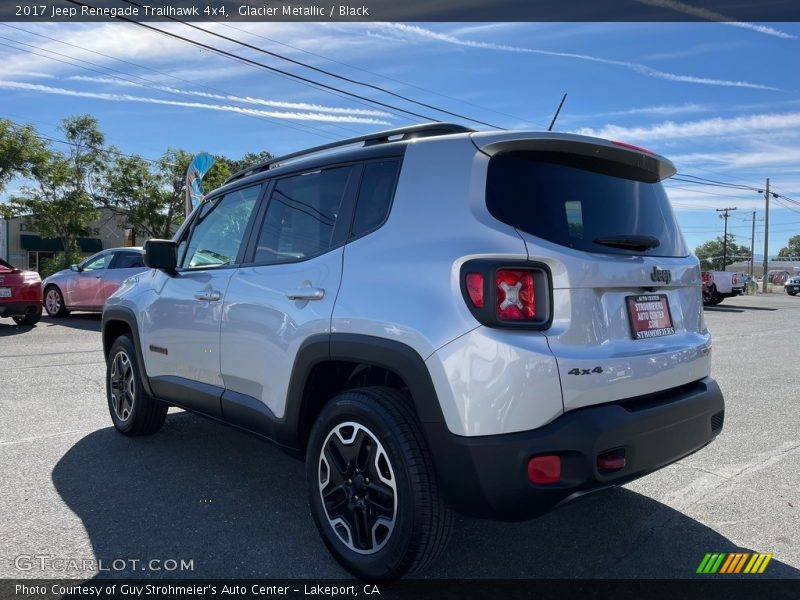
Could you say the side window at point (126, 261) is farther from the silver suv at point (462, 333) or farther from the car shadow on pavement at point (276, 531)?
the silver suv at point (462, 333)

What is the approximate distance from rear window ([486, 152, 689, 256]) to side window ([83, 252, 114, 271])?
12.7 m

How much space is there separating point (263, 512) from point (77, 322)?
1214 cm

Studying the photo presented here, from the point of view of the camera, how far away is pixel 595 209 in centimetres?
292

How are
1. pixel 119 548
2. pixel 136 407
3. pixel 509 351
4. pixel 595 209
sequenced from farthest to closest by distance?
1. pixel 136 407
2. pixel 119 548
3. pixel 595 209
4. pixel 509 351

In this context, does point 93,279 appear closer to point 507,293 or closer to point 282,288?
point 282,288

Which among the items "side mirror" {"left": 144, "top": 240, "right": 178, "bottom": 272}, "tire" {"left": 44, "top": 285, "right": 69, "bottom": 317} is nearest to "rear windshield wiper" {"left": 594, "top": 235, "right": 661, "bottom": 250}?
"side mirror" {"left": 144, "top": 240, "right": 178, "bottom": 272}

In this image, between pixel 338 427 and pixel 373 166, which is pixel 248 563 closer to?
pixel 338 427

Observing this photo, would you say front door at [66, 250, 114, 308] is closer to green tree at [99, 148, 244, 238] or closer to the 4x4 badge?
the 4x4 badge

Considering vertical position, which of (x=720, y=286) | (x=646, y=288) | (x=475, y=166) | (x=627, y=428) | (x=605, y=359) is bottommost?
(x=720, y=286)

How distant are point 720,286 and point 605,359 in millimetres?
24073

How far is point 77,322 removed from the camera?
14.0m

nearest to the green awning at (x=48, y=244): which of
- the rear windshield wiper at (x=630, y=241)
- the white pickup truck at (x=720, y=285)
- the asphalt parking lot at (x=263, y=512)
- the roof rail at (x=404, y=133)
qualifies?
the white pickup truck at (x=720, y=285)

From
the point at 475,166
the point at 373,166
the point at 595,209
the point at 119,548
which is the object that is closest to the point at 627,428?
the point at 595,209

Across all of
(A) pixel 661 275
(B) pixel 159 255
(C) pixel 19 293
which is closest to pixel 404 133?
→ (A) pixel 661 275
